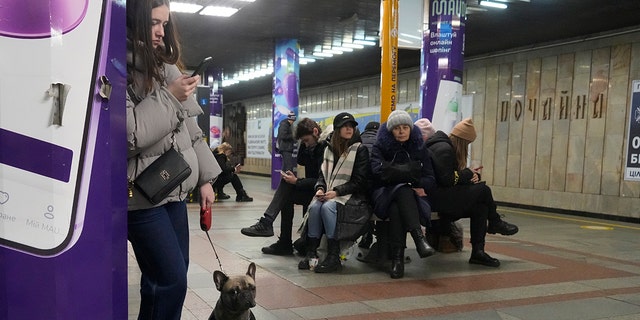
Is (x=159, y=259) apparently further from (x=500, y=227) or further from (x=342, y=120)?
(x=500, y=227)

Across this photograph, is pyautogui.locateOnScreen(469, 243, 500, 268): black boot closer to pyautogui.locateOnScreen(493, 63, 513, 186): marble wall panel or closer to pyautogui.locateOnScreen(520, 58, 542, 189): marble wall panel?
pyautogui.locateOnScreen(520, 58, 542, 189): marble wall panel

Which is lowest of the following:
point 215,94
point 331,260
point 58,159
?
point 331,260

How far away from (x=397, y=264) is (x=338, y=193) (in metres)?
0.92

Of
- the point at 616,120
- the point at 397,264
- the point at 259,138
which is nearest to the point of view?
the point at 397,264

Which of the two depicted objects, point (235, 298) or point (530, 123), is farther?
point (530, 123)

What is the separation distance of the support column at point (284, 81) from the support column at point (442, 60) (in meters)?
6.89

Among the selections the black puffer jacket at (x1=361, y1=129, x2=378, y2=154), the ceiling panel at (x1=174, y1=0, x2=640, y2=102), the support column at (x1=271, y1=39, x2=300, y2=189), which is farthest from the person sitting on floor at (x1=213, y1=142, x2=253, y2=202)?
the black puffer jacket at (x1=361, y1=129, x2=378, y2=154)

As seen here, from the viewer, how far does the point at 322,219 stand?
5344 millimetres

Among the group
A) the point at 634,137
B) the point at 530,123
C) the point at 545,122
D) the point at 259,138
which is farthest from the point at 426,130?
the point at 259,138

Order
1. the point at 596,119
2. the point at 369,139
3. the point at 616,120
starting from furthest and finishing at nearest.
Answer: the point at 596,119, the point at 616,120, the point at 369,139

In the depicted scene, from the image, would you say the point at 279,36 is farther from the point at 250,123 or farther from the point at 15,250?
the point at 15,250

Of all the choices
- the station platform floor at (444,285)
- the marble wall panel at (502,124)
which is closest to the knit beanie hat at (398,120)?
the station platform floor at (444,285)

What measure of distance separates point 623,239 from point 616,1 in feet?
14.3

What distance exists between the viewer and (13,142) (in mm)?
1398
